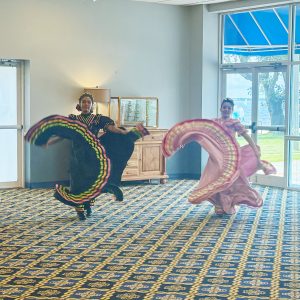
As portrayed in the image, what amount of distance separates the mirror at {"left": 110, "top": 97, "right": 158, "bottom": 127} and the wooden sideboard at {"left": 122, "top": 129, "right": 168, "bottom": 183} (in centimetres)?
37

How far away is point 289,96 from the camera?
461 inches

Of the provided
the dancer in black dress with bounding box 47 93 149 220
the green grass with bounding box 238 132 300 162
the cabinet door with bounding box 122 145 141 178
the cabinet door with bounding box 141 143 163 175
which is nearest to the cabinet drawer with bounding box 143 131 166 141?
the cabinet door with bounding box 141 143 163 175

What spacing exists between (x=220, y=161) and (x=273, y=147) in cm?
355

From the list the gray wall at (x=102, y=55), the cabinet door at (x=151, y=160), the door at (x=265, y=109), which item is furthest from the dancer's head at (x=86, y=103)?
the door at (x=265, y=109)

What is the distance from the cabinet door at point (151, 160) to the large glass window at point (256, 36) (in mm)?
2188

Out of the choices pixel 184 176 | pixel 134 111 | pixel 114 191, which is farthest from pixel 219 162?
pixel 184 176

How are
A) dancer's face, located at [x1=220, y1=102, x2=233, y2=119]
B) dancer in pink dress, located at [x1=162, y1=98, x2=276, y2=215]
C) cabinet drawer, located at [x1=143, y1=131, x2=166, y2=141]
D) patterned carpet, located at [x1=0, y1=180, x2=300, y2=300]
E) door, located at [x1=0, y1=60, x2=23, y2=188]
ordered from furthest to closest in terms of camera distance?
cabinet drawer, located at [x1=143, y1=131, x2=166, y2=141] < door, located at [x1=0, y1=60, x2=23, y2=188] < dancer's face, located at [x1=220, y1=102, x2=233, y2=119] < dancer in pink dress, located at [x1=162, y1=98, x2=276, y2=215] < patterned carpet, located at [x1=0, y1=180, x2=300, y2=300]

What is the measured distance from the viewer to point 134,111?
12.2m

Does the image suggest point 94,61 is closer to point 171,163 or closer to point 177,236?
point 171,163

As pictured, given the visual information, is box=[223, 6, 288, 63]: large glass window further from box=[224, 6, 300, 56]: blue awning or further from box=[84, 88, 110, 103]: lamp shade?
box=[84, 88, 110, 103]: lamp shade

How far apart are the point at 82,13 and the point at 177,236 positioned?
5435 millimetres

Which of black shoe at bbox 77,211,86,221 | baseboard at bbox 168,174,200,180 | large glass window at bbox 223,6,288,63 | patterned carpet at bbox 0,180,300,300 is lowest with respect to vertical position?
patterned carpet at bbox 0,180,300,300

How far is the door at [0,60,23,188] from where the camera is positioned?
11.5 m

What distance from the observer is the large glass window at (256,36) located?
38.8 feet
